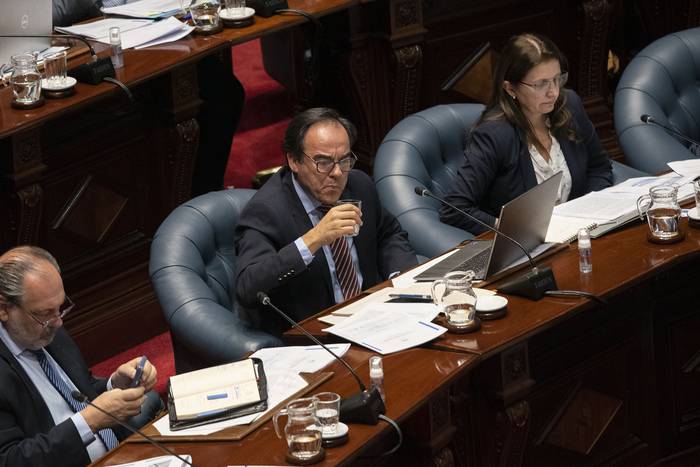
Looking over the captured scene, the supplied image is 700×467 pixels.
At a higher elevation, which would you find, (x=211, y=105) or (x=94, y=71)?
(x=94, y=71)

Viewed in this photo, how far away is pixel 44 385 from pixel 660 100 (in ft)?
7.96

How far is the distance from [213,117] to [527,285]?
1953 millimetres

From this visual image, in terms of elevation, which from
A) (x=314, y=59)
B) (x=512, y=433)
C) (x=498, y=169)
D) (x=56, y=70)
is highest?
(x=56, y=70)

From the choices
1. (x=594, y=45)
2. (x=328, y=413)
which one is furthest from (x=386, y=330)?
(x=594, y=45)

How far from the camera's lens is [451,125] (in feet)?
13.4

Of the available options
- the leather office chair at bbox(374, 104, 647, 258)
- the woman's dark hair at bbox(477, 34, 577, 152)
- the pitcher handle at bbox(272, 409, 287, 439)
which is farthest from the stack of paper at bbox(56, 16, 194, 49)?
the pitcher handle at bbox(272, 409, 287, 439)

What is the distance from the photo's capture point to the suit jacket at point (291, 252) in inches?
130

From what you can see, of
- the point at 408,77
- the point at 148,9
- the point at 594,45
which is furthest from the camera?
the point at 594,45

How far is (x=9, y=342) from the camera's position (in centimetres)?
286

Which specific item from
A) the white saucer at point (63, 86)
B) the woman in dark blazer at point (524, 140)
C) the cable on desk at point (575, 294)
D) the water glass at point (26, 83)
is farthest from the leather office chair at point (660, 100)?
the water glass at point (26, 83)

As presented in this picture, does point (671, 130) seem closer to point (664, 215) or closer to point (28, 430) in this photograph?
point (664, 215)

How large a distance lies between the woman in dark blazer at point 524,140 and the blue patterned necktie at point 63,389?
4.30 feet

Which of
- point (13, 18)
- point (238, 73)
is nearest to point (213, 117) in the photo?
point (13, 18)

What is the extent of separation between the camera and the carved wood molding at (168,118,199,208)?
4316 mm
